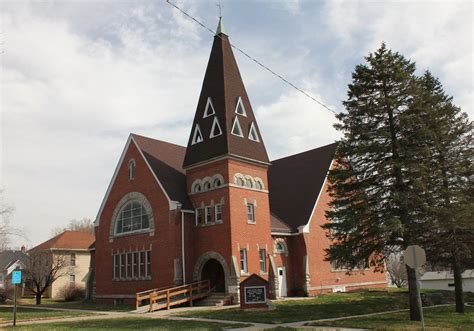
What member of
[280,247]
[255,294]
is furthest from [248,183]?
[255,294]

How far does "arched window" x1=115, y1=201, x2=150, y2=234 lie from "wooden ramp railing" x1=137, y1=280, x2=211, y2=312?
6.59m

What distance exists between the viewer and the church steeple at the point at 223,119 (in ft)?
103

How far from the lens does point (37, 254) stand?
153 feet

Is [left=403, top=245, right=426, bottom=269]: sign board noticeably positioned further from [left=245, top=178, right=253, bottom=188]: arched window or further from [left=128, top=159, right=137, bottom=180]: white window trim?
[left=128, top=159, right=137, bottom=180]: white window trim

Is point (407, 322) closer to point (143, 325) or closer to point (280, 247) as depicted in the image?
point (143, 325)

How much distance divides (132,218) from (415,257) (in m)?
25.7

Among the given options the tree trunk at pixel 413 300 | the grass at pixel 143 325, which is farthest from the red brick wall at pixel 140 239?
the tree trunk at pixel 413 300

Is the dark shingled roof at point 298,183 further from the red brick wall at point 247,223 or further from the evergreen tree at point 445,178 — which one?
the evergreen tree at point 445,178

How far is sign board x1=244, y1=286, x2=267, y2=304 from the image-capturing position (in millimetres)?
23469

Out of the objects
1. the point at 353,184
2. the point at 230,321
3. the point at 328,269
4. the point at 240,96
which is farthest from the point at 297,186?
the point at 230,321

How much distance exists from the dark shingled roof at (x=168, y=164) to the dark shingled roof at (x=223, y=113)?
185 centimetres

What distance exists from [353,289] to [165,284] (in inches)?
645

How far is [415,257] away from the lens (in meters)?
14.2

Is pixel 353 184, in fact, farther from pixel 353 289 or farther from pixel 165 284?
pixel 353 289
